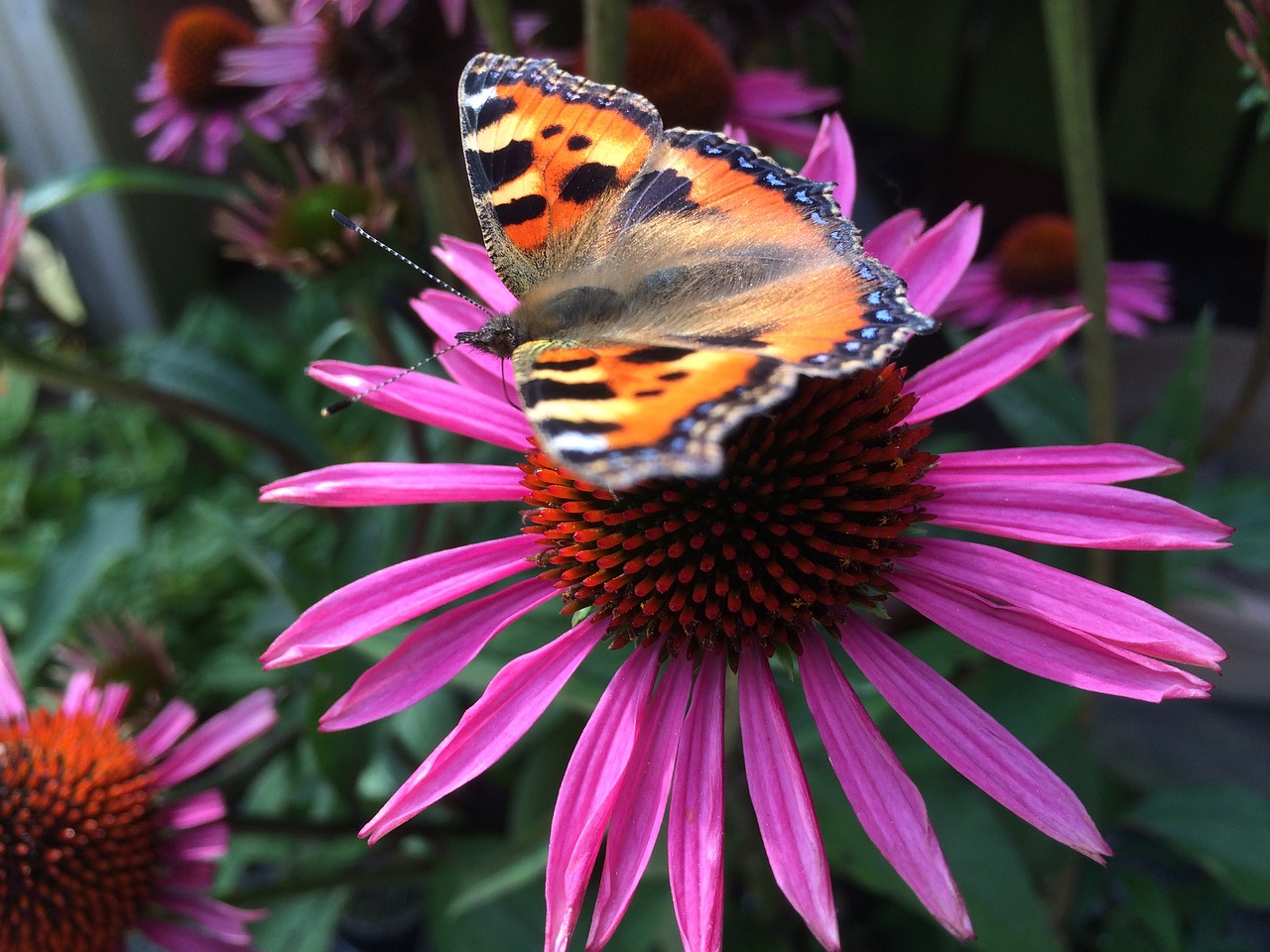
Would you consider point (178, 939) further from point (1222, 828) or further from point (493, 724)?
point (1222, 828)

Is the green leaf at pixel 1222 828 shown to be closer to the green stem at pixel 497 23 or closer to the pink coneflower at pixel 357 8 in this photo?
the green stem at pixel 497 23

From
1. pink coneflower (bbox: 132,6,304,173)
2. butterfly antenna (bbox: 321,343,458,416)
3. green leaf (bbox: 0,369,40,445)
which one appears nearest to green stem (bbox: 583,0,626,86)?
butterfly antenna (bbox: 321,343,458,416)

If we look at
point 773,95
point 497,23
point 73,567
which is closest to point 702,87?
point 773,95

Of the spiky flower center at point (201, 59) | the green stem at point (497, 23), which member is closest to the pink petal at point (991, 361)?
the green stem at point (497, 23)

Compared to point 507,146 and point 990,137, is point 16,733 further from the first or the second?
point 990,137

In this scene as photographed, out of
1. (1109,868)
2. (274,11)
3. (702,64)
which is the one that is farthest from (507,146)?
(1109,868)

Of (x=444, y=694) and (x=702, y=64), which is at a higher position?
(x=702, y=64)
